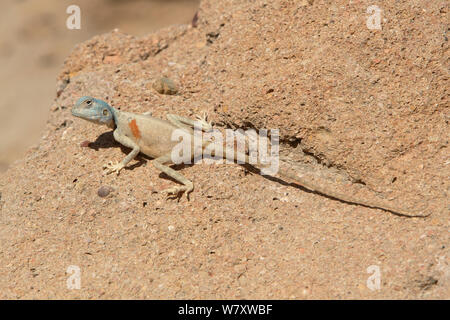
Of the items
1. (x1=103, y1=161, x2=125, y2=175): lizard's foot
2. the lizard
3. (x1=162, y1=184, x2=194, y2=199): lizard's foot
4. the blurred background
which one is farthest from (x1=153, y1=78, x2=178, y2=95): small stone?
the blurred background

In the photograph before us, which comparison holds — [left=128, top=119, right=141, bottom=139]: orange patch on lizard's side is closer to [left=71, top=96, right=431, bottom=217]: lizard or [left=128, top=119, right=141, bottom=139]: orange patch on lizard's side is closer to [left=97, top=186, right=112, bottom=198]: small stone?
[left=71, top=96, right=431, bottom=217]: lizard

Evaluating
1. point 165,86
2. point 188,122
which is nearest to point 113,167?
point 188,122

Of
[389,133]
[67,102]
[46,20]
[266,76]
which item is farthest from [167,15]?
[389,133]

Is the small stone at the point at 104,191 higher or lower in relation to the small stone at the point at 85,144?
lower

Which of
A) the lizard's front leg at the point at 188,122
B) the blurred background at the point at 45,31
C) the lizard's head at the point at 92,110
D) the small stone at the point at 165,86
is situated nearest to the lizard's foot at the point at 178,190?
the lizard's front leg at the point at 188,122

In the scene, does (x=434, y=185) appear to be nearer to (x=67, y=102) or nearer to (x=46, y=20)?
(x=67, y=102)

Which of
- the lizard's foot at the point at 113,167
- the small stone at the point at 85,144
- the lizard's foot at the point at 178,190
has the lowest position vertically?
the lizard's foot at the point at 178,190

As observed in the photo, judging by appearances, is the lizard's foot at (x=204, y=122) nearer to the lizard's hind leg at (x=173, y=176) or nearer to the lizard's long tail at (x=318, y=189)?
the lizard's long tail at (x=318, y=189)
